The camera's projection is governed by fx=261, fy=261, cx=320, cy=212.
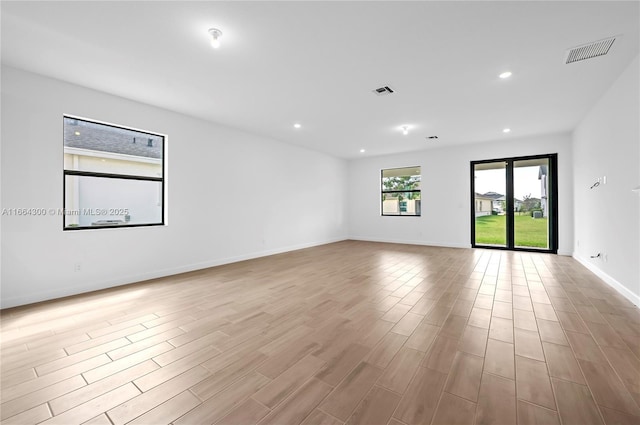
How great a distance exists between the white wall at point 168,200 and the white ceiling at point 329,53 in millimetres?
333

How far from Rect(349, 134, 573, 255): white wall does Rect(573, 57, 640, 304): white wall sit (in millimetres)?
1229

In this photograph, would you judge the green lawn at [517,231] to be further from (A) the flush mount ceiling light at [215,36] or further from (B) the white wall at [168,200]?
(A) the flush mount ceiling light at [215,36]

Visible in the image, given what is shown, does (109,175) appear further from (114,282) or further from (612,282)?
(612,282)

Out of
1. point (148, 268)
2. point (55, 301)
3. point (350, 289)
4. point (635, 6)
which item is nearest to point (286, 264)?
point (350, 289)

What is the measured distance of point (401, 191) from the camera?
8266mm

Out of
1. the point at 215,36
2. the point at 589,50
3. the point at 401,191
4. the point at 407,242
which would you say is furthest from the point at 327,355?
the point at 401,191

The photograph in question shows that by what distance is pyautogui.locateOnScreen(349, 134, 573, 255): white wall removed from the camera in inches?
235

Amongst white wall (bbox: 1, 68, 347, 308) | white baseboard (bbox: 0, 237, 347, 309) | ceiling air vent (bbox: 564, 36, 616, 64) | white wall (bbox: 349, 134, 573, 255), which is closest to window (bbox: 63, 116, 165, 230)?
white wall (bbox: 1, 68, 347, 308)

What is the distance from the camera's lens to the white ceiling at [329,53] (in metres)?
2.22

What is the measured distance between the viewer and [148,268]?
4156mm

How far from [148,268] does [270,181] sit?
3119mm

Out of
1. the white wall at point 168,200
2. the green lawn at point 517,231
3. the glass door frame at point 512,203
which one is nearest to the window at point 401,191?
the glass door frame at point 512,203

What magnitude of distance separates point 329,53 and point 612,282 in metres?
4.76

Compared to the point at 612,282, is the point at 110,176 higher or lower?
higher
